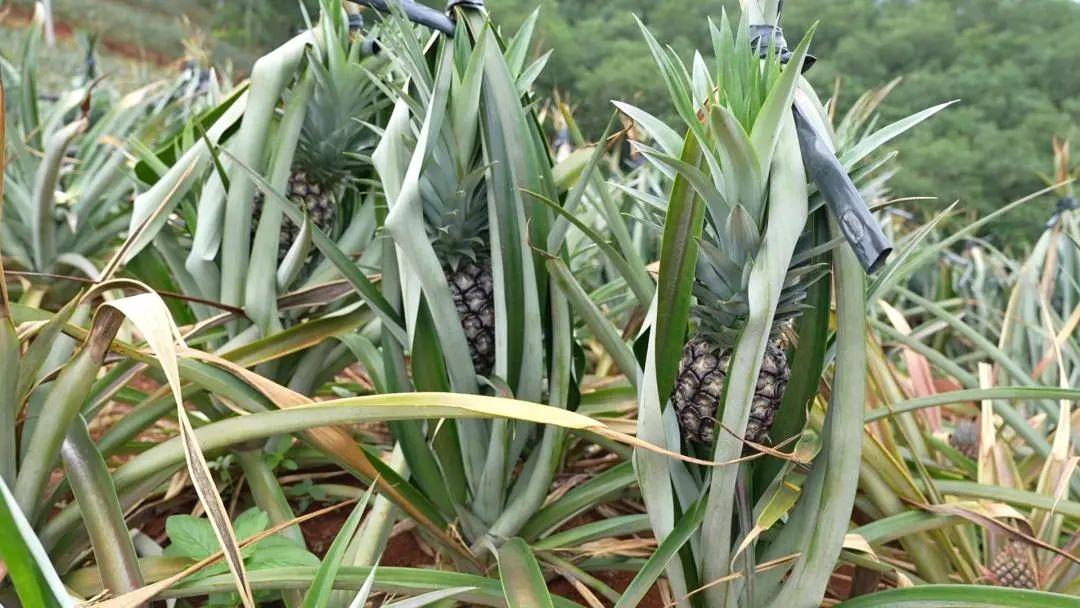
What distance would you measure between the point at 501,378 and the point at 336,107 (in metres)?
0.45

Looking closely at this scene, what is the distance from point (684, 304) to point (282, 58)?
1.95 feet

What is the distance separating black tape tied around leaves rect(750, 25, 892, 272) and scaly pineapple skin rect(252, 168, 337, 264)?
663 mm

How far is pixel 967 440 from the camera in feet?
3.38

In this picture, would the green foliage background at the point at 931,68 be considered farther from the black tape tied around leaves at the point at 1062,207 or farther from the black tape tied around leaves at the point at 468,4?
the black tape tied around leaves at the point at 468,4

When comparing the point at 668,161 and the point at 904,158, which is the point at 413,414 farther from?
the point at 904,158

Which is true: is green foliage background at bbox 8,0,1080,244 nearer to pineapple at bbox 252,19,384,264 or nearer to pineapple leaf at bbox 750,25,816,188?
pineapple at bbox 252,19,384,264

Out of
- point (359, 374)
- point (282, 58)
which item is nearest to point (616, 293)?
point (359, 374)

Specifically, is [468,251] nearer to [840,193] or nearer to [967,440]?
[840,193]

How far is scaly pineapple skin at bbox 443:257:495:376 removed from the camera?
0.74m

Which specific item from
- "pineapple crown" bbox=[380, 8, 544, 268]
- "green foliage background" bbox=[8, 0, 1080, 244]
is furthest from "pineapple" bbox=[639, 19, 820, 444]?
"green foliage background" bbox=[8, 0, 1080, 244]

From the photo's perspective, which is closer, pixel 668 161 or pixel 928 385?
pixel 668 161

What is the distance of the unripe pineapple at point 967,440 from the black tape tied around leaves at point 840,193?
73cm

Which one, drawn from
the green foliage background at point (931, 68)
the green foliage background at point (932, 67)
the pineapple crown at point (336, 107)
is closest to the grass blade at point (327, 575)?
the pineapple crown at point (336, 107)

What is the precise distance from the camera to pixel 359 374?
125 cm
